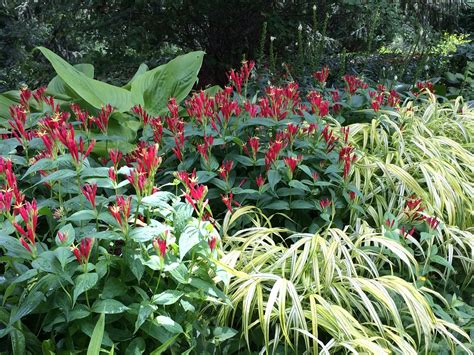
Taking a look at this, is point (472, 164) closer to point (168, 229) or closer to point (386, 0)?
point (168, 229)

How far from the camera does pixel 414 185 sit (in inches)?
83.6

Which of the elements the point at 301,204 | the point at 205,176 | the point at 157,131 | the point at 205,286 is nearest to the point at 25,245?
the point at 205,286

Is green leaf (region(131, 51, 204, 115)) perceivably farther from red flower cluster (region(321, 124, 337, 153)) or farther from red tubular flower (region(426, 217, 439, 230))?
red tubular flower (region(426, 217, 439, 230))

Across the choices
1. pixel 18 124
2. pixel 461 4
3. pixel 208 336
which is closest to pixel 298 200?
pixel 208 336

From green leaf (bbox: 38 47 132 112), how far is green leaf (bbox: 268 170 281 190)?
33.5 inches

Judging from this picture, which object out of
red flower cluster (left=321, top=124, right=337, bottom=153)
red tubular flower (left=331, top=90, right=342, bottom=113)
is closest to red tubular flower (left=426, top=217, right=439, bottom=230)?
red flower cluster (left=321, top=124, right=337, bottom=153)

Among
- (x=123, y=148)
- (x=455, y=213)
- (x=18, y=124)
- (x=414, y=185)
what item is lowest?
(x=455, y=213)

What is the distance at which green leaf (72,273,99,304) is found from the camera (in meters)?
1.13

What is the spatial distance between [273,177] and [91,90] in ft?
3.39

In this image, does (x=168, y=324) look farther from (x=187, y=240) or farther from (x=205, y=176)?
(x=205, y=176)

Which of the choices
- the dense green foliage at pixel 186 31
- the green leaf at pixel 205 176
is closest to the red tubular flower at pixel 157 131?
the green leaf at pixel 205 176

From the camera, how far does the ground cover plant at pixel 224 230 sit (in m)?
1.25

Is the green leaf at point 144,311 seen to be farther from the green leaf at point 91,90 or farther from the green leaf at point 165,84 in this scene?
the green leaf at point 165,84

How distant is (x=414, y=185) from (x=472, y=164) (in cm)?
59
